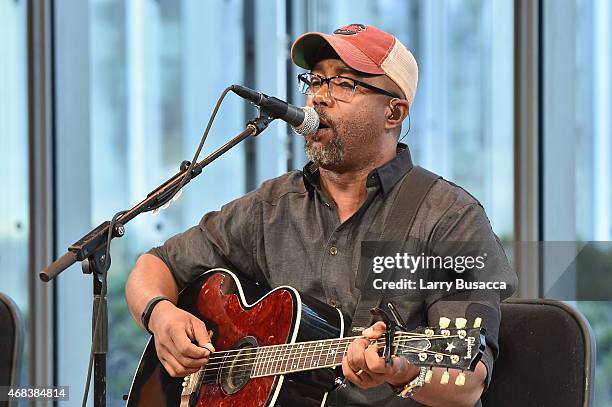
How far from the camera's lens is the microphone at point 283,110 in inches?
83.8

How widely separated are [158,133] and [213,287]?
1.81m

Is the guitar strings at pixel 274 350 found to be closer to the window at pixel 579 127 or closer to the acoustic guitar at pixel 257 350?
the acoustic guitar at pixel 257 350

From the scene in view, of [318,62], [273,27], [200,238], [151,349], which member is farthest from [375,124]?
[273,27]

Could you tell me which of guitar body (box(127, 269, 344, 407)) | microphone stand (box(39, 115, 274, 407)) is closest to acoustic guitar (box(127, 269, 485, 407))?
guitar body (box(127, 269, 344, 407))

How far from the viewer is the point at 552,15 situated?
130 inches

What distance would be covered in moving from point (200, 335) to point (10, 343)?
0.60 metres

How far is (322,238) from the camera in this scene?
2.41 meters

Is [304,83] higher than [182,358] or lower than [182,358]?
higher

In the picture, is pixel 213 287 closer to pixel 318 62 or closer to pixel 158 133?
pixel 318 62

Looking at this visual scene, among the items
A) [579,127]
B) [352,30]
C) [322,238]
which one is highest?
[352,30]

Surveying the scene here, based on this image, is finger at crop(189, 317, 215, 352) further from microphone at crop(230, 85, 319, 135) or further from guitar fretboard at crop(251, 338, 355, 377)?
microphone at crop(230, 85, 319, 135)

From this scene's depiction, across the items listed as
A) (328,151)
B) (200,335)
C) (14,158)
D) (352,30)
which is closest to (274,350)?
(200,335)

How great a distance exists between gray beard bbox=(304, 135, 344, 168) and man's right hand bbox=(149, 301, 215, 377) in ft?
1.55

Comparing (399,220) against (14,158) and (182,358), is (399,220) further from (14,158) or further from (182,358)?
(14,158)
